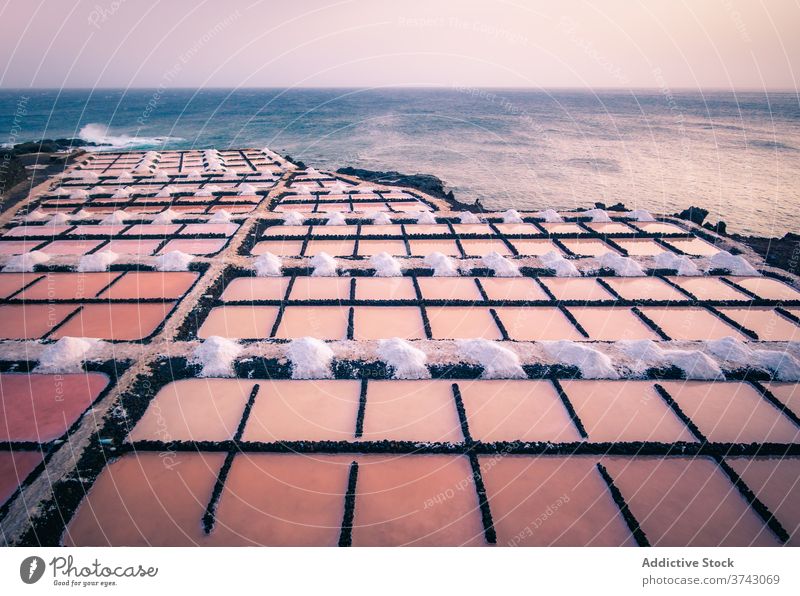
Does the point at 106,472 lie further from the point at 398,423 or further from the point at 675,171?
the point at 675,171

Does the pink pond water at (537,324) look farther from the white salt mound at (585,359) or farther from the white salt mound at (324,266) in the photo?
the white salt mound at (324,266)

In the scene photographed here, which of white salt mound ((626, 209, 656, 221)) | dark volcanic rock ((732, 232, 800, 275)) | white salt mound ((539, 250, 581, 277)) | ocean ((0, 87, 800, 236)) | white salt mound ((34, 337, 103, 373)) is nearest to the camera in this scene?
white salt mound ((34, 337, 103, 373))

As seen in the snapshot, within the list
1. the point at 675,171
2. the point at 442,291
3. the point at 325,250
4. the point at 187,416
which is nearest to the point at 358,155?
the point at 675,171

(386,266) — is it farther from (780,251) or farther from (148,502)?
(780,251)

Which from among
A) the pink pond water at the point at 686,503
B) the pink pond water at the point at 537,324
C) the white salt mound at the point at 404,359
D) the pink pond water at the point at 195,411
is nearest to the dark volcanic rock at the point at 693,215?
the pink pond water at the point at 537,324

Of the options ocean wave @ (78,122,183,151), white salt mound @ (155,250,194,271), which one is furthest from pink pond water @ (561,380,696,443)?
ocean wave @ (78,122,183,151)

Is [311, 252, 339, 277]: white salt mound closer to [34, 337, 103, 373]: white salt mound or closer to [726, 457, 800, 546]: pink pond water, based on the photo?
[34, 337, 103, 373]: white salt mound

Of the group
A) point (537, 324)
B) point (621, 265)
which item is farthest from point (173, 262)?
point (621, 265)
